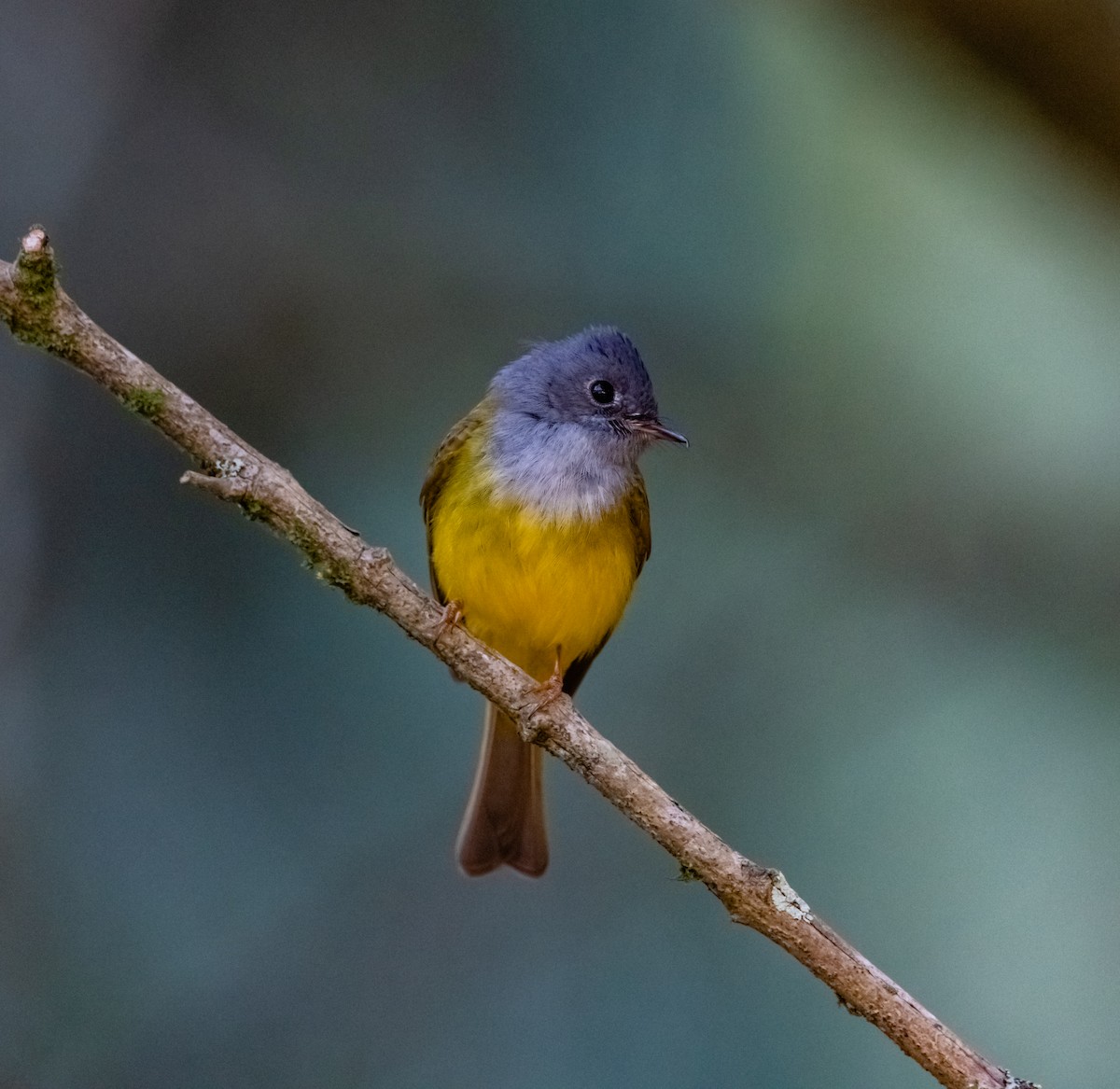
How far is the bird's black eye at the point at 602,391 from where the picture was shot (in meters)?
2.98

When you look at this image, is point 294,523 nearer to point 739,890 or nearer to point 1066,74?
point 739,890

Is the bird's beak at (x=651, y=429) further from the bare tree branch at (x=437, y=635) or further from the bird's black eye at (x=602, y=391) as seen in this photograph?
the bare tree branch at (x=437, y=635)

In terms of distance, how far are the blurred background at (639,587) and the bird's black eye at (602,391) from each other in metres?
0.91

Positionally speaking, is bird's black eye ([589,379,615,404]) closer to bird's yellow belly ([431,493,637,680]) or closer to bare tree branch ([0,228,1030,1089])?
bird's yellow belly ([431,493,637,680])

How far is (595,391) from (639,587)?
1090 millimetres

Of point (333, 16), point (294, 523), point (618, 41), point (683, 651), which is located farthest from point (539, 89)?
point (294, 523)

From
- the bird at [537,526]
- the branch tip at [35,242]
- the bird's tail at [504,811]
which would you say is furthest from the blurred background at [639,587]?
the branch tip at [35,242]

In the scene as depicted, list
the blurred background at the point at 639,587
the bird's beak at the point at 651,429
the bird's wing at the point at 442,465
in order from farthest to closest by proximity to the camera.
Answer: the blurred background at the point at 639,587
the bird's beak at the point at 651,429
the bird's wing at the point at 442,465

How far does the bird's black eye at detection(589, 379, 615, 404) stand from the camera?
298 centimetres

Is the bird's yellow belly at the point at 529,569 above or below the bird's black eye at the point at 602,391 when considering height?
below

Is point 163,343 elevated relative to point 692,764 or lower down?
elevated

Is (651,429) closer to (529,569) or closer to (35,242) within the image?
(529,569)

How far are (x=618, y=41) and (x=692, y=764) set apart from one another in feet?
7.51

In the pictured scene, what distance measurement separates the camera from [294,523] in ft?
6.57
